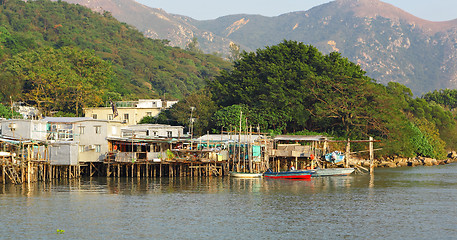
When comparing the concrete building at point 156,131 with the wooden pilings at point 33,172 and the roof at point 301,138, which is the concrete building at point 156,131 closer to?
the wooden pilings at point 33,172

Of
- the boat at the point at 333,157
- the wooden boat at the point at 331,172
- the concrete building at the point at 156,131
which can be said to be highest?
the concrete building at the point at 156,131

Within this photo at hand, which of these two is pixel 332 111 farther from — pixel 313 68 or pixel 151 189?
pixel 151 189

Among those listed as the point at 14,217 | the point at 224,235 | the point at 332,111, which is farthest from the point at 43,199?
the point at 332,111

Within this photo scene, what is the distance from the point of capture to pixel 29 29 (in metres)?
193

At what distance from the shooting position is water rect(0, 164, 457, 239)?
122 ft

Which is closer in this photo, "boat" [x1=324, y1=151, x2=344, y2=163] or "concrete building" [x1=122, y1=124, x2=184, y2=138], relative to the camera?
"boat" [x1=324, y1=151, x2=344, y2=163]

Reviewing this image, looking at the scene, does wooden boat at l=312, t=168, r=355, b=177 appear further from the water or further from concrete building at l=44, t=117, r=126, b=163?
concrete building at l=44, t=117, r=126, b=163

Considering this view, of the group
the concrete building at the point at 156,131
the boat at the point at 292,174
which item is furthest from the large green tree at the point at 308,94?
the boat at the point at 292,174

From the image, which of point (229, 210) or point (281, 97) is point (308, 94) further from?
point (229, 210)

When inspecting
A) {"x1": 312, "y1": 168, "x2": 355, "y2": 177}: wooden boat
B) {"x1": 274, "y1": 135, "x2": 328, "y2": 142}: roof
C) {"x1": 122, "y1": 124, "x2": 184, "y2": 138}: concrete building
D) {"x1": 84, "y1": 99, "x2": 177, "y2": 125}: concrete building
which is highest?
{"x1": 84, "y1": 99, "x2": 177, "y2": 125}: concrete building

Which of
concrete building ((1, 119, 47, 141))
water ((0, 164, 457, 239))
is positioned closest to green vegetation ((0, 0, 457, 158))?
water ((0, 164, 457, 239))

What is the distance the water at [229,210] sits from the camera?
37.2 metres

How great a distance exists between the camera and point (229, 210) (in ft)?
150

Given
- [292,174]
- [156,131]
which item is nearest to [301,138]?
[292,174]
